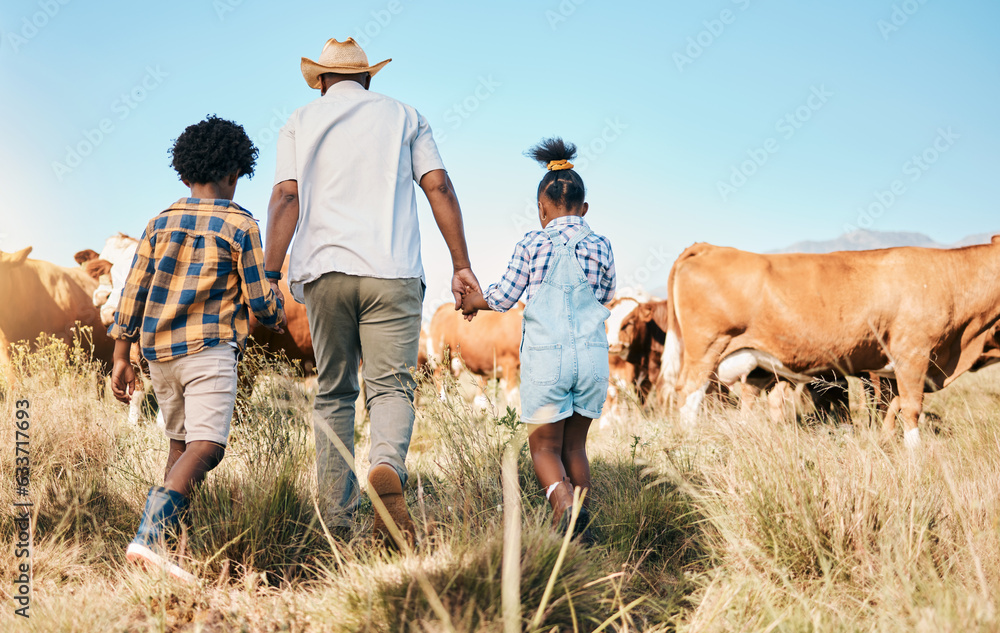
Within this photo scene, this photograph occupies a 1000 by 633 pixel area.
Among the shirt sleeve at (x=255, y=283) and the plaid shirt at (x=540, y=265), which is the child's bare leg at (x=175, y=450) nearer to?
the shirt sleeve at (x=255, y=283)

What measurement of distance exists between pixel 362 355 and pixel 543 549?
4.21 ft

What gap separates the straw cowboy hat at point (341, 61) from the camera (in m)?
3.14

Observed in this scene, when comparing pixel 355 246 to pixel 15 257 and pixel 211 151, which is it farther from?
pixel 15 257

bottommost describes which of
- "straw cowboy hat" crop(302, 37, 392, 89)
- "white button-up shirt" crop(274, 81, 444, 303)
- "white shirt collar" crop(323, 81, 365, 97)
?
"white button-up shirt" crop(274, 81, 444, 303)

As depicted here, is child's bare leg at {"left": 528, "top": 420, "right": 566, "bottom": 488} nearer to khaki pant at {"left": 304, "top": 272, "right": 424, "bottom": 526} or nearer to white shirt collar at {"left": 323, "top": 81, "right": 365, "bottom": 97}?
khaki pant at {"left": 304, "top": 272, "right": 424, "bottom": 526}

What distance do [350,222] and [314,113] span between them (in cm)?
58

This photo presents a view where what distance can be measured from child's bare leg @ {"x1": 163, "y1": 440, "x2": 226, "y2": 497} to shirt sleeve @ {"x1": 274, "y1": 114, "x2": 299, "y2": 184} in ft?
3.98

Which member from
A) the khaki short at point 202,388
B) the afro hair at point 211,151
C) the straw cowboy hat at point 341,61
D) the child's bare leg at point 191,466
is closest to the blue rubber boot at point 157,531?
the child's bare leg at point 191,466

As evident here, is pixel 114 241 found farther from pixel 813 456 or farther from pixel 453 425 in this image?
pixel 813 456

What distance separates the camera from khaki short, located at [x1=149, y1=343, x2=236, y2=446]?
2.70 m

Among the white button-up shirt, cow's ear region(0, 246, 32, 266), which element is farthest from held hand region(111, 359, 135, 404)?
cow's ear region(0, 246, 32, 266)

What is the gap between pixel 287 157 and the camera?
3045 mm

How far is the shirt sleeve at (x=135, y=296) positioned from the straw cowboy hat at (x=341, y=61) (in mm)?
1115

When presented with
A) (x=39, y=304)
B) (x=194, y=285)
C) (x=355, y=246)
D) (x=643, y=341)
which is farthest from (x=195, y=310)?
(x=643, y=341)
